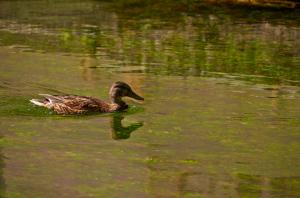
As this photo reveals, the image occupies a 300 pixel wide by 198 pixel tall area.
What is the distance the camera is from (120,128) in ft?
33.9

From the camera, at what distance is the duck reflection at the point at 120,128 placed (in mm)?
9898

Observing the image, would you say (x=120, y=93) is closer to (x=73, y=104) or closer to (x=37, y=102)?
(x=73, y=104)

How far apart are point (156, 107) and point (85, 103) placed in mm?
1000

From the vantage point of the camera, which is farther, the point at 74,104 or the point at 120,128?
the point at 74,104

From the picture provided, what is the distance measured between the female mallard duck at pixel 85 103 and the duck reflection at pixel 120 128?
0.21 metres

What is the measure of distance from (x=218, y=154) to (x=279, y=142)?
0.93m

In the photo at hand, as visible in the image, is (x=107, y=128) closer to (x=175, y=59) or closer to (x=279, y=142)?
(x=279, y=142)

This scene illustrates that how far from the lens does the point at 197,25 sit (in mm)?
19109

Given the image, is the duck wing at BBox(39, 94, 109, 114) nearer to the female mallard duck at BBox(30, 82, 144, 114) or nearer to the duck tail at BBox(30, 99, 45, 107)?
the female mallard duck at BBox(30, 82, 144, 114)

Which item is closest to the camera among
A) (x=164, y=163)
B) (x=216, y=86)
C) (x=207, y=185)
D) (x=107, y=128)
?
(x=207, y=185)

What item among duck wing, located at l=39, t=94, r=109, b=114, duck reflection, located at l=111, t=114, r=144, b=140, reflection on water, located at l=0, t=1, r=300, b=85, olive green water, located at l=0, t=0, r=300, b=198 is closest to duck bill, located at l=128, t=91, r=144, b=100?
olive green water, located at l=0, t=0, r=300, b=198

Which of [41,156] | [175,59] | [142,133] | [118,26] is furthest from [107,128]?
[118,26]

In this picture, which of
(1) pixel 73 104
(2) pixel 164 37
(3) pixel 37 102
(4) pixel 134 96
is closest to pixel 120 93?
(4) pixel 134 96

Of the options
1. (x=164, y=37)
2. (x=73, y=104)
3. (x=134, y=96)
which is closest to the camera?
(x=73, y=104)
